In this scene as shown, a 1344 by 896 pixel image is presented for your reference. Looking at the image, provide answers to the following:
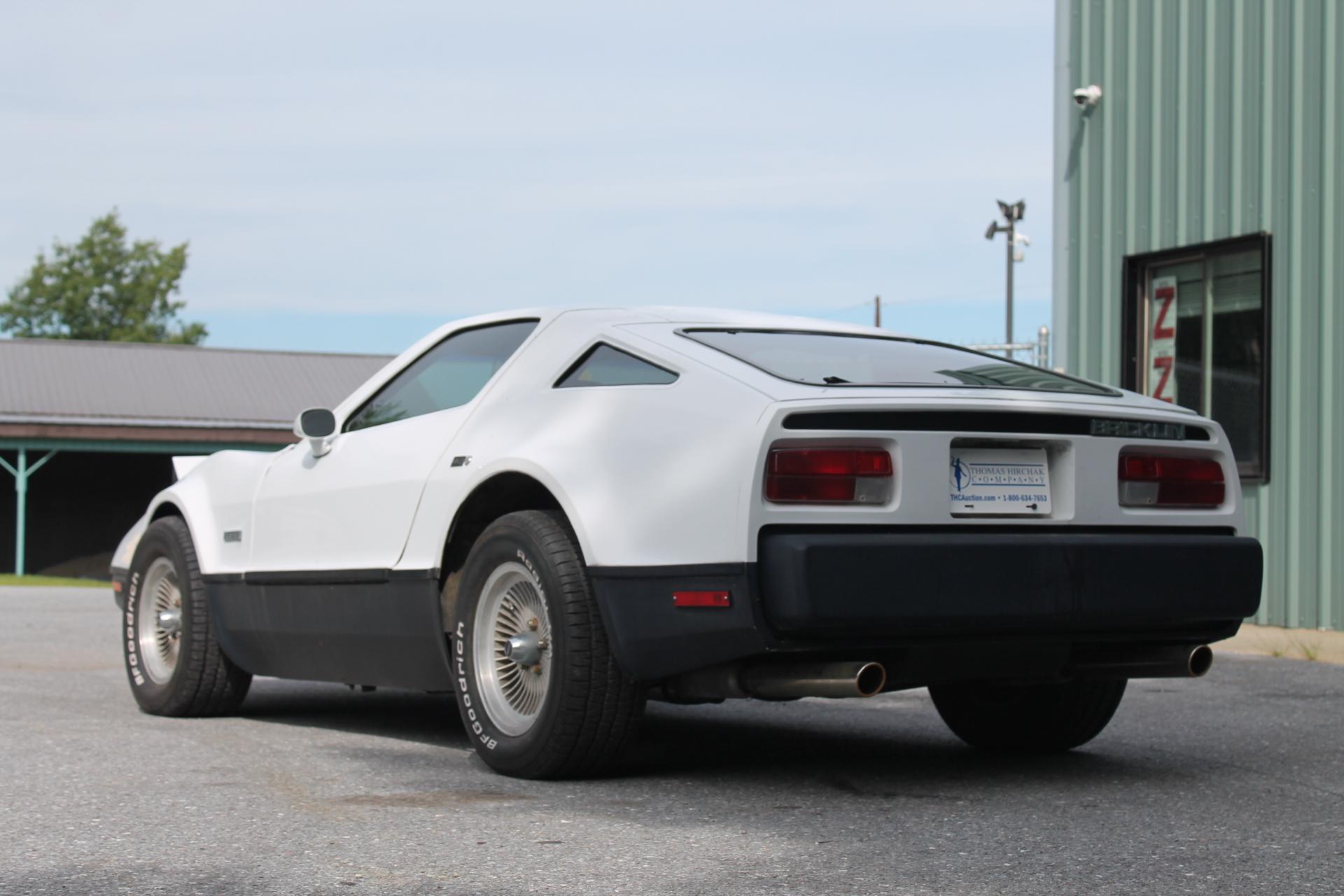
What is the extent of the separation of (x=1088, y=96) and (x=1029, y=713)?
789 cm

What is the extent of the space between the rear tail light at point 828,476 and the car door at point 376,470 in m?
1.41

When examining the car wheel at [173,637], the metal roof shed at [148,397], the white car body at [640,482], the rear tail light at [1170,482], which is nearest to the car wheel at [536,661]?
the white car body at [640,482]

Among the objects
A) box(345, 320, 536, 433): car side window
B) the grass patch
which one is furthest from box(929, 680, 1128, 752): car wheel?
the grass patch

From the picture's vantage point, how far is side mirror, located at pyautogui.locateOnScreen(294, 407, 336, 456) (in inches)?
242

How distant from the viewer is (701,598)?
4.44 metres

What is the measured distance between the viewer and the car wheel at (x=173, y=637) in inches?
261

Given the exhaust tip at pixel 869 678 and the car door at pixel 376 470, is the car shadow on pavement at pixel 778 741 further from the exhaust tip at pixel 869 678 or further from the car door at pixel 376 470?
the car door at pixel 376 470

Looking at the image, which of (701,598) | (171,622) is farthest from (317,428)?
(701,598)

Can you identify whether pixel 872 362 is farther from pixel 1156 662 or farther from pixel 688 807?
pixel 688 807

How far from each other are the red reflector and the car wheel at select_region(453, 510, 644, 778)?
35 cm

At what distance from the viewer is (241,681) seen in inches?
263

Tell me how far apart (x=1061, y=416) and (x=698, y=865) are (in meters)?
1.74

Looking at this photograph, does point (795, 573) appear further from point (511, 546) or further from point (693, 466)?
point (511, 546)

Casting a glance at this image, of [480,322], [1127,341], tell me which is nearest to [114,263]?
[1127,341]
